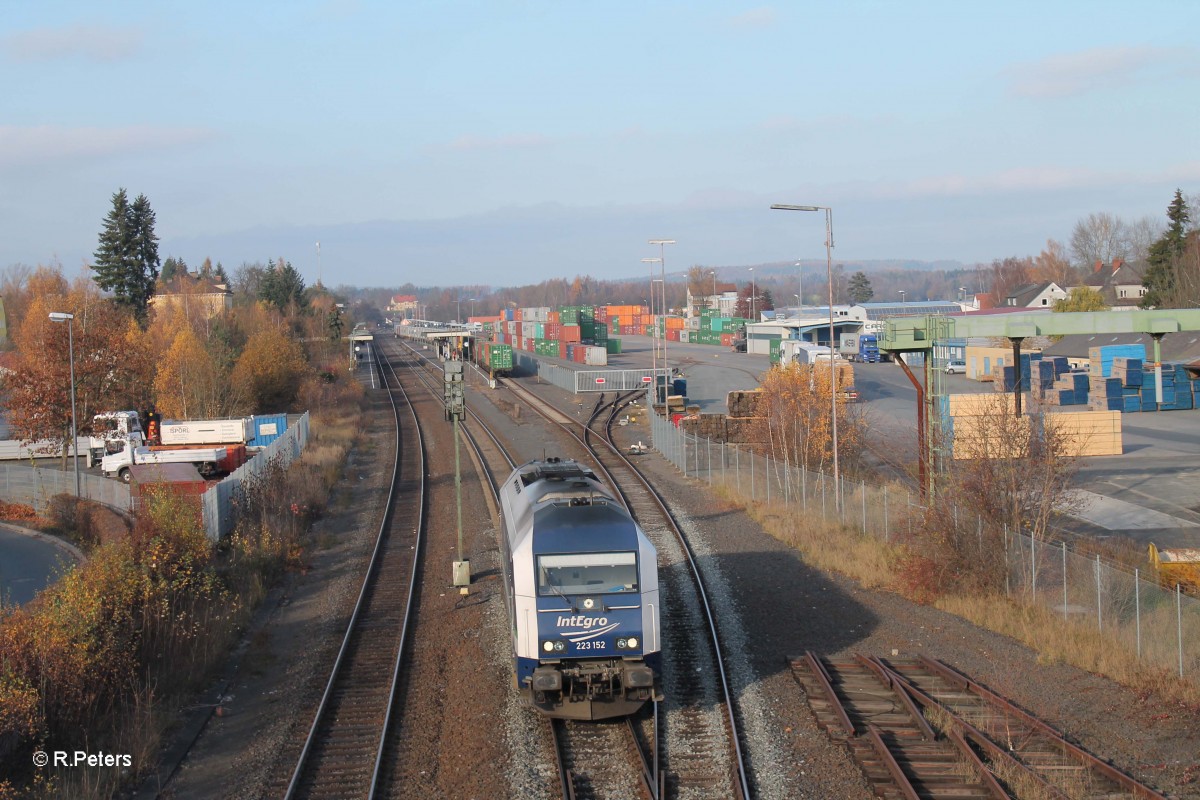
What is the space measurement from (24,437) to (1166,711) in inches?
1507

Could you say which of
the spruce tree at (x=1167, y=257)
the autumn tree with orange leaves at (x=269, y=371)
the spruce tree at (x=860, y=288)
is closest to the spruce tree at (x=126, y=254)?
the autumn tree with orange leaves at (x=269, y=371)

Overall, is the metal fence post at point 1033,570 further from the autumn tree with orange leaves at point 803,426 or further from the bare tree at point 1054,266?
the bare tree at point 1054,266

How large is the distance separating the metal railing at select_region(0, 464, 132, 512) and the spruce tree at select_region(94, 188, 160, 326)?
114 feet

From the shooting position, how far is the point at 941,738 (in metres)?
11.4

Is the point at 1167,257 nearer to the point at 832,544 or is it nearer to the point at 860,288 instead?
the point at 832,544

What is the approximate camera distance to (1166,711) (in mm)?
12094

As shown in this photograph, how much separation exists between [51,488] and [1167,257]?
7287 cm

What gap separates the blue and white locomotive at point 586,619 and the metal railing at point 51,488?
21107 millimetres

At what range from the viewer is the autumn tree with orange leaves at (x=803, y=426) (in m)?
31.0

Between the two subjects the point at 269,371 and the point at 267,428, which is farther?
the point at 269,371

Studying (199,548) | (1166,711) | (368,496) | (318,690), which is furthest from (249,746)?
(368,496)

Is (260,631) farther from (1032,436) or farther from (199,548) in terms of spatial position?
(1032,436)

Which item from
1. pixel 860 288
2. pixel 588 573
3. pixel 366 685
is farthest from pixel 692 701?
pixel 860 288

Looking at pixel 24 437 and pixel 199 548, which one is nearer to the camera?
pixel 199 548
